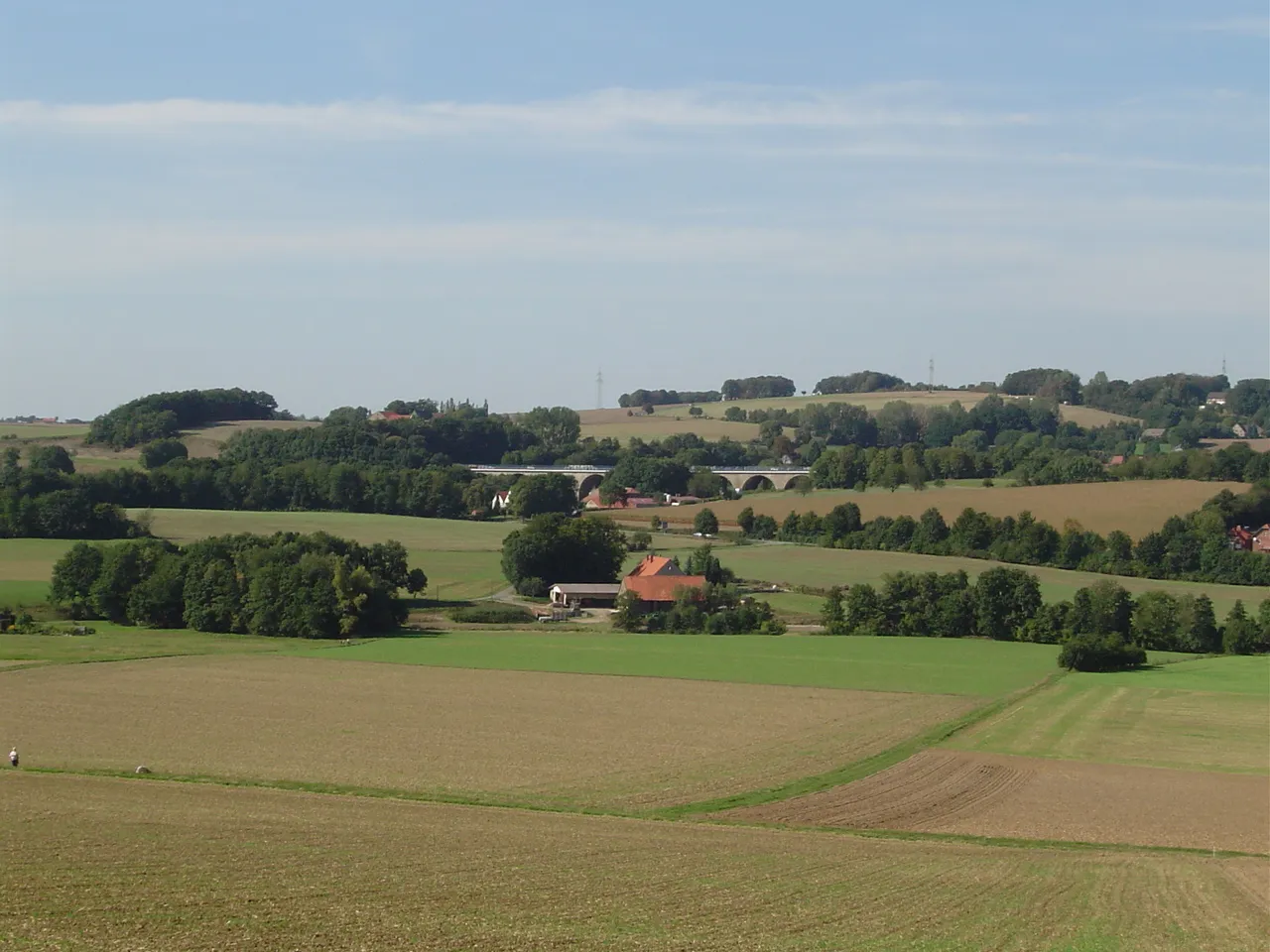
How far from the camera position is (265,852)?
2441 centimetres

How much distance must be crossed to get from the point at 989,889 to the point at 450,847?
901cm

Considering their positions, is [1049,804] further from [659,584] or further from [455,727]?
[659,584]

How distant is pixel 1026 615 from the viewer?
223 ft

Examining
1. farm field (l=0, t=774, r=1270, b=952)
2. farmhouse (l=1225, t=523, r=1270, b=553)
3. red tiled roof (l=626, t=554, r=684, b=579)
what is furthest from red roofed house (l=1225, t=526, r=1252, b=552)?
farm field (l=0, t=774, r=1270, b=952)

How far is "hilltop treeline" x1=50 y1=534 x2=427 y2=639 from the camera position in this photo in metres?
67.9

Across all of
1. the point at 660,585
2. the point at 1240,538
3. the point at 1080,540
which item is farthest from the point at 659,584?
the point at 1240,538

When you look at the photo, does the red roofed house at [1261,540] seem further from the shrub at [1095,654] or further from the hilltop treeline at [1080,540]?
the shrub at [1095,654]

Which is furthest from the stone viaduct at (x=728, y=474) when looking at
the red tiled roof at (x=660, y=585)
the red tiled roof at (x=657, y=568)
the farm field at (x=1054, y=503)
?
the red tiled roof at (x=660, y=585)

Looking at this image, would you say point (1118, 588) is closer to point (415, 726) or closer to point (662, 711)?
point (662, 711)

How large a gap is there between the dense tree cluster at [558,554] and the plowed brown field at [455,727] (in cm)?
2908

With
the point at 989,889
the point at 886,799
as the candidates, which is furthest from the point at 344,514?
the point at 989,889

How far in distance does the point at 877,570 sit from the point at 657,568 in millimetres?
12902

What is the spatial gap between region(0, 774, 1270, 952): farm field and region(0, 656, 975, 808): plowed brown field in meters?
4.78

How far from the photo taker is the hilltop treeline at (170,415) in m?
158
